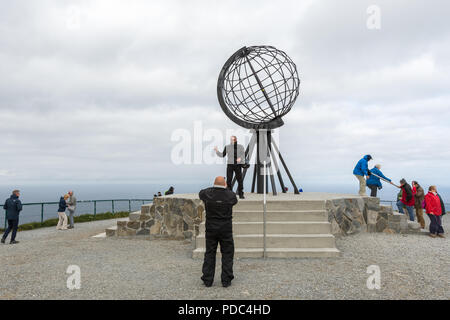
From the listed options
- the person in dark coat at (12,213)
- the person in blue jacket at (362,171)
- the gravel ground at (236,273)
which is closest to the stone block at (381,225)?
the gravel ground at (236,273)

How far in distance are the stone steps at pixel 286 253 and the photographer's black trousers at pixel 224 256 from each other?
170 centimetres

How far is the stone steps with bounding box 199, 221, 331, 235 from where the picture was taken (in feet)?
22.2

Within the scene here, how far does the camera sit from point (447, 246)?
717 cm

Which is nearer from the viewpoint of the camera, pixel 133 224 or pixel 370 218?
pixel 370 218

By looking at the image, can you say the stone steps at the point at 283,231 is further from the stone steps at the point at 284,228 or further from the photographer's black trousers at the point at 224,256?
the photographer's black trousers at the point at 224,256

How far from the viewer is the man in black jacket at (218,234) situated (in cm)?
444

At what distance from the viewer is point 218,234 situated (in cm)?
448

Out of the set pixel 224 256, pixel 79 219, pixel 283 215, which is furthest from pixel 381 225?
pixel 79 219

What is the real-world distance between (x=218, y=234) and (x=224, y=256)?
1.23ft

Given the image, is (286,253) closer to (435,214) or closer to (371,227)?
(371,227)
